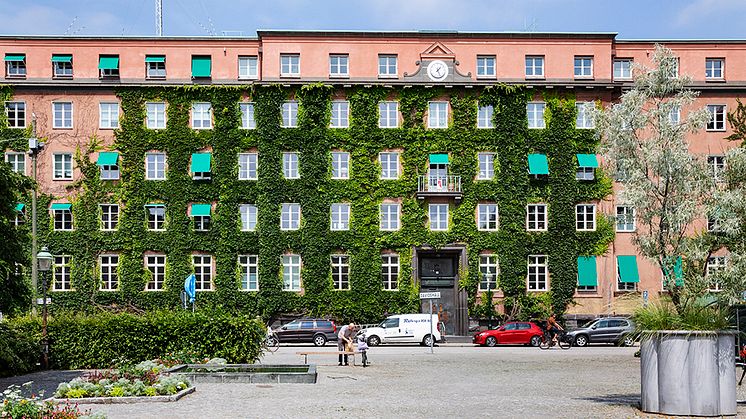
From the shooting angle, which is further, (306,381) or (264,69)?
(264,69)

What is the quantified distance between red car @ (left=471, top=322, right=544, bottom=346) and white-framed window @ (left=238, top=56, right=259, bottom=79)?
2110cm

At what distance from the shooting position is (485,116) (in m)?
59.4

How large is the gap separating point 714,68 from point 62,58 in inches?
1575

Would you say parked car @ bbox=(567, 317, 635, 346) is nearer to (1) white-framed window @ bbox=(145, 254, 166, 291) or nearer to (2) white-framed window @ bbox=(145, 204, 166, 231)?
(1) white-framed window @ bbox=(145, 254, 166, 291)

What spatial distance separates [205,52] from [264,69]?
148 inches

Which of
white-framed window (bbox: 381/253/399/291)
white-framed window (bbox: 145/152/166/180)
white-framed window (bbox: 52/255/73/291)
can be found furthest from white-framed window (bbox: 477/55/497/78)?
white-framed window (bbox: 52/255/73/291)

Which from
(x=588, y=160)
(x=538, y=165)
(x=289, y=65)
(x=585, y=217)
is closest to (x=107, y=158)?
(x=289, y=65)

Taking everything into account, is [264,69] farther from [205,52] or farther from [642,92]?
[642,92]

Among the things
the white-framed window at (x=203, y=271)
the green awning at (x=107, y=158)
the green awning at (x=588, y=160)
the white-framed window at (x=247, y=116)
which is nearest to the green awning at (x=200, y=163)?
the white-framed window at (x=247, y=116)

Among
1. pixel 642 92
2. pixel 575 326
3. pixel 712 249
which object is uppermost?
pixel 642 92

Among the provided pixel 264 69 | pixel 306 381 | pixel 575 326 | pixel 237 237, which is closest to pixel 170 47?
pixel 264 69

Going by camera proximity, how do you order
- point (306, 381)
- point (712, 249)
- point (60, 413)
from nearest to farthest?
point (60, 413) → point (712, 249) → point (306, 381)

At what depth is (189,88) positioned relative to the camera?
2309 inches

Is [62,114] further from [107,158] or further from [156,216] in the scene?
[156,216]
